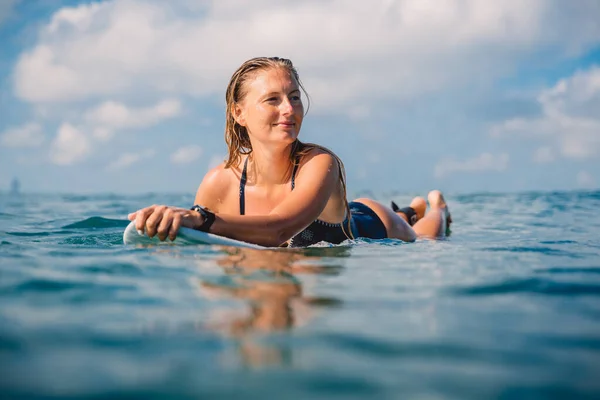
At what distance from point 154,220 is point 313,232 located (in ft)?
5.07

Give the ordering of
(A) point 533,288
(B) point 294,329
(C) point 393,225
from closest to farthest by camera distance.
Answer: (B) point 294,329 → (A) point 533,288 → (C) point 393,225

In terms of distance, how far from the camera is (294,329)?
1849mm

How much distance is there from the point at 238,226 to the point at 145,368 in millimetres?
2122

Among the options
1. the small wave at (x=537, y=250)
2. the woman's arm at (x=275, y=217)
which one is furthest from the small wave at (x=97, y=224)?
the small wave at (x=537, y=250)

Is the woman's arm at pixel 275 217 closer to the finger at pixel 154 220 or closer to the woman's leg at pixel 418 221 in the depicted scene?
the finger at pixel 154 220

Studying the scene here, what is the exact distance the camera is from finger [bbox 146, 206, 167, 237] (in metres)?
3.23

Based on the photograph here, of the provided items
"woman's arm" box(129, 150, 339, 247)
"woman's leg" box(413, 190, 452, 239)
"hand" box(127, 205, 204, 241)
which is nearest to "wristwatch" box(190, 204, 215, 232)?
"woman's arm" box(129, 150, 339, 247)

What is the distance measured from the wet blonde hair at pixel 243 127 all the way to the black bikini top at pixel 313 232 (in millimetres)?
114

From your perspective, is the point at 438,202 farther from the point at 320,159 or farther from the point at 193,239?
the point at 193,239

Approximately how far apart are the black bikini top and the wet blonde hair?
11 cm

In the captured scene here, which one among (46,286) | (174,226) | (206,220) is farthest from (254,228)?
(46,286)

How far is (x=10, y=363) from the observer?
1.51 m

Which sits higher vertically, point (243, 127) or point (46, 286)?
point (243, 127)

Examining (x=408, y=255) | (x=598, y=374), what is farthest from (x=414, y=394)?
(x=408, y=255)
